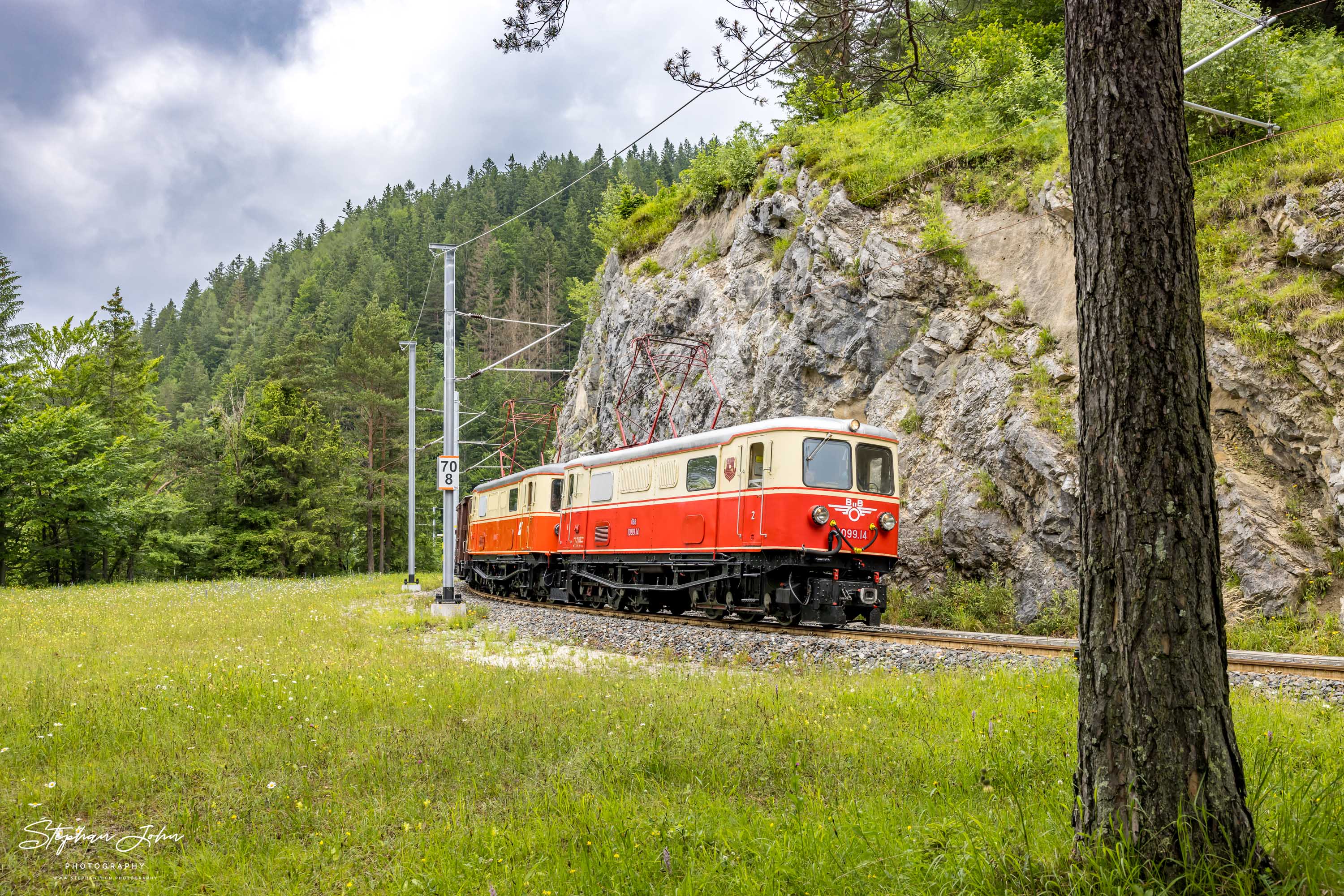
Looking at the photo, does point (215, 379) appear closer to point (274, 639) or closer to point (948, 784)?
point (274, 639)

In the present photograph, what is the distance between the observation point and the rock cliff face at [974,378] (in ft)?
42.7

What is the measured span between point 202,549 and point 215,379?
5241cm

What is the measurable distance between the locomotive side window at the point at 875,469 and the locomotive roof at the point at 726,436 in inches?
9.3

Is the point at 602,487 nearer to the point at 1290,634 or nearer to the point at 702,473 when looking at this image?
the point at 702,473

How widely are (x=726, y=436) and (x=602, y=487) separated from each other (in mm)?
4807

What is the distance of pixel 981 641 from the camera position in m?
11.6

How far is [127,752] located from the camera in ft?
19.4

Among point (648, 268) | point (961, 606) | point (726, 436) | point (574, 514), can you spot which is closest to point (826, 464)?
point (726, 436)

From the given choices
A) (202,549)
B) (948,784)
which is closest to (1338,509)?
(948,784)

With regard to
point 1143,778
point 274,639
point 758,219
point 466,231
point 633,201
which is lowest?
point 274,639

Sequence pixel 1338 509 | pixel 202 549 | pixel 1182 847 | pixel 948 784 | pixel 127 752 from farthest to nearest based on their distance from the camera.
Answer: pixel 202 549 → pixel 1338 509 → pixel 127 752 → pixel 948 784 → pixel 1182 847

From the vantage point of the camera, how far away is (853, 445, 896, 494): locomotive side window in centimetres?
1424

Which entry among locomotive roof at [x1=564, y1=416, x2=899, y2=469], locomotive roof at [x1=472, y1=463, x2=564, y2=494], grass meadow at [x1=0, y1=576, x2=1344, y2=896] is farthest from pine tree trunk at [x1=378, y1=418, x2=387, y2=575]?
grass meadow at [x1=0, y1=576, x2=1344, y2=896]
